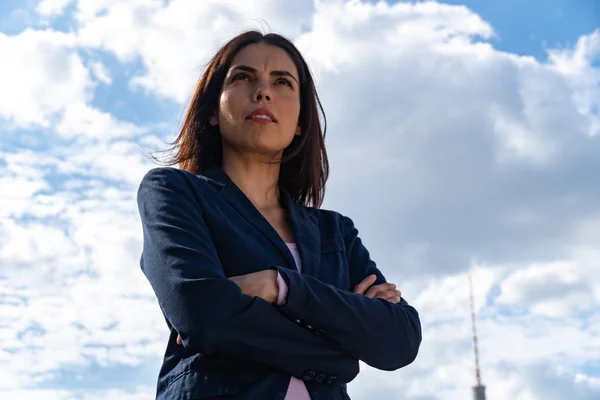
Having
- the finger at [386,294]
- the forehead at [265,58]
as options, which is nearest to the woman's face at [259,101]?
the forehead at [265,58]

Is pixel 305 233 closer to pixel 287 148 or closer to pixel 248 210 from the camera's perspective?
pixel 248 210

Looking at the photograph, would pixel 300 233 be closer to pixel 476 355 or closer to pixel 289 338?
pixel 289 338

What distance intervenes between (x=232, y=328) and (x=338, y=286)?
95 cm

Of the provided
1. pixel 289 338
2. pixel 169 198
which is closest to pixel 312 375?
pixel 289 338

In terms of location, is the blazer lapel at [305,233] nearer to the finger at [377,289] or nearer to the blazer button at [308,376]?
the finger at [377,289]

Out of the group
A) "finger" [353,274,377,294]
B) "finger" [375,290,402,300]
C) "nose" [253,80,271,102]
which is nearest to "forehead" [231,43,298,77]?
"nose" [253,80,271,102]

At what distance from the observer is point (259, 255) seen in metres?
4.31

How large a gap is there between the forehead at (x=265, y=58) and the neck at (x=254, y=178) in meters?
0.58

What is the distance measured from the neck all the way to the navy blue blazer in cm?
17

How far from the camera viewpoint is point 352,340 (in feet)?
13.7

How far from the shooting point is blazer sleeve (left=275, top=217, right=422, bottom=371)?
4051 mm

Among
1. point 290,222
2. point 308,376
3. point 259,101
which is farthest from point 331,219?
point 308,376

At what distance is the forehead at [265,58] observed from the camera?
504 cm

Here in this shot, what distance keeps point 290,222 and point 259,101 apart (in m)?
0.72
